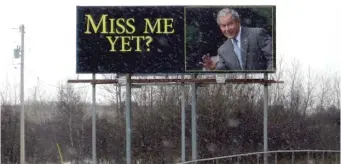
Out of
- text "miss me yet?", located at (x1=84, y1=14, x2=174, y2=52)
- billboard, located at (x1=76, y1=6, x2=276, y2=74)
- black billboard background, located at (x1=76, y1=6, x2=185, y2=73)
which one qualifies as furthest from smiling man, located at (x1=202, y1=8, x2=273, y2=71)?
text "miss me yet?", located at (x1=84, y1=14, x2=174, y2=52)

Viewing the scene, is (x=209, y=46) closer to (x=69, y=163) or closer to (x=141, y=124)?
(x=141, y=124)

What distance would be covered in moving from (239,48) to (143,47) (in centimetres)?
298

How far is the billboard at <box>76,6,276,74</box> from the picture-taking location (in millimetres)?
19609

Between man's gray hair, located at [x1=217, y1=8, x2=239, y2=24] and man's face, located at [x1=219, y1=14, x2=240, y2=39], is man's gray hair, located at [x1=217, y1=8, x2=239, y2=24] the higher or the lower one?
the higher one

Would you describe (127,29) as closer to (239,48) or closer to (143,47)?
(143,47)

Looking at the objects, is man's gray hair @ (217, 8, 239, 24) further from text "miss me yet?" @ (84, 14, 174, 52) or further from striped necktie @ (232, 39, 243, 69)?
text "miss me yet?" @ (84, 14, 174, 52)

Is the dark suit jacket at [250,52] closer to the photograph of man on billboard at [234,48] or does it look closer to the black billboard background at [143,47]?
the photograph of man on billboard at [234,48]

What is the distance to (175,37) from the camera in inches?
775

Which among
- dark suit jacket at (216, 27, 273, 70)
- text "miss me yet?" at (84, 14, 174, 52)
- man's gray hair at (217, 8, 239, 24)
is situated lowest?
dark suit jacket at (216, 27, 273, 70)

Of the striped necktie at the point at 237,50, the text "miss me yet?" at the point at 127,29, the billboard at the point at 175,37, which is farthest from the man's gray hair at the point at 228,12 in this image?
the text "miss me yet?" at the point at 127,29

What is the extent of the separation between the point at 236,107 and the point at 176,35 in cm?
1137

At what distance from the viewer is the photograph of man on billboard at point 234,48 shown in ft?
64.4

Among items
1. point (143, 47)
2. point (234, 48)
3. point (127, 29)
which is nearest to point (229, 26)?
point (234, 48)

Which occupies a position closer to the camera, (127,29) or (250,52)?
(127,29)
